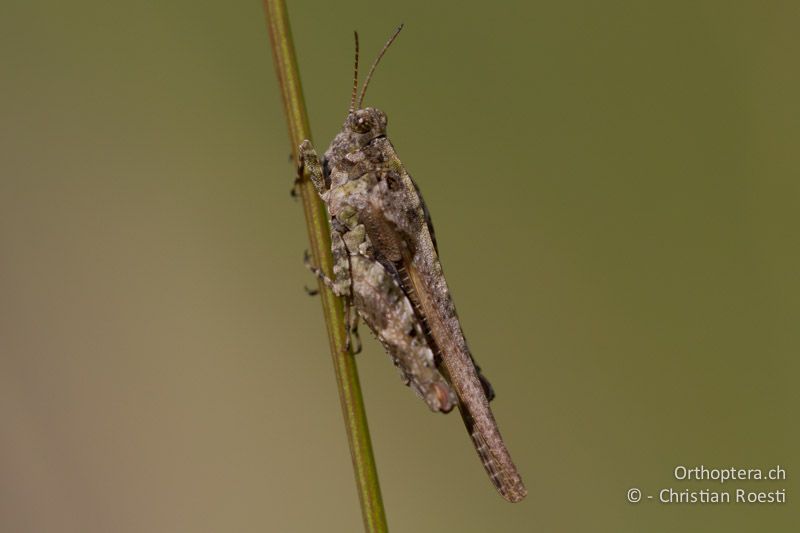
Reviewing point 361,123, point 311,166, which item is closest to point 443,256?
point 361,123

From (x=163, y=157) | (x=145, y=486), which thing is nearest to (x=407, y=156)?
(x=163, y=157)

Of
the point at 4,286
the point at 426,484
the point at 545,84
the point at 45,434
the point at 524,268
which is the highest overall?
the point at 545,84

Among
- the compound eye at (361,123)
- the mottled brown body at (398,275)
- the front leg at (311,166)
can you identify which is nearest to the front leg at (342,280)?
the mottled brown body at (398,275)

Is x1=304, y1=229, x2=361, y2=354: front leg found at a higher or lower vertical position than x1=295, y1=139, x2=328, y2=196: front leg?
lower

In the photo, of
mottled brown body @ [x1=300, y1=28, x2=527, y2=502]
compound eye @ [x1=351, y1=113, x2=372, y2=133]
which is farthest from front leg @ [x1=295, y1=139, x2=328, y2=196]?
compound eye @ [x1=351, y1=113, x2=372, y2=133]

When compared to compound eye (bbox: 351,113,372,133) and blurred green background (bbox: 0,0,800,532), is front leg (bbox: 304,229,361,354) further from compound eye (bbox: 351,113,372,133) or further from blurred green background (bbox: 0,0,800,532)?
blurred green background (bbox: 0,0,800,532)

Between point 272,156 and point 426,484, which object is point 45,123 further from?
point 426,484
